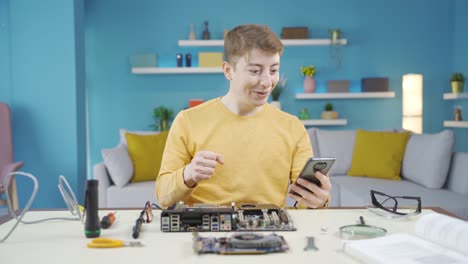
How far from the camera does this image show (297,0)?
571cm

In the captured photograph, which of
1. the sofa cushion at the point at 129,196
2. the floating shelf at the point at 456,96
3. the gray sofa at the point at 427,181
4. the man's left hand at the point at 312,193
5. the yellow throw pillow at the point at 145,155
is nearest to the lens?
the man's left hand at the point at 312,193

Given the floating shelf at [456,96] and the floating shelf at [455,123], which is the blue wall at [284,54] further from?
the floating shelf at [455,123]

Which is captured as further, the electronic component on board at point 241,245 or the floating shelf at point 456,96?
the floating shelf at point 456,96

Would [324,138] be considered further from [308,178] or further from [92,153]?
[308,178]

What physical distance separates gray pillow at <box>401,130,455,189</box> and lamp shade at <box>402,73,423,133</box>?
1.58 meters

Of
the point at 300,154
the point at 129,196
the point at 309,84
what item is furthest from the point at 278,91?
the point at 300,154

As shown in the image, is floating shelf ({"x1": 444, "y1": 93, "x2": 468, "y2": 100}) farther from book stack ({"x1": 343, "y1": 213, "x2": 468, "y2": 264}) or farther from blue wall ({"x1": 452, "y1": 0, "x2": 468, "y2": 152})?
book stack ({"x1": 343, "y1": 213, "x2": 468, "y2": 264})

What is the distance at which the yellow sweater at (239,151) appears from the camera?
168 cm

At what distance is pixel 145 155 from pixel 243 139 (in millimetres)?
2574

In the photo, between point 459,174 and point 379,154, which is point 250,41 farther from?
point 379,154

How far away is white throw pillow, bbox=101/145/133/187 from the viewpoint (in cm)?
394

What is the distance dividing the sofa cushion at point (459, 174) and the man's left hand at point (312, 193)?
2390 millimetres

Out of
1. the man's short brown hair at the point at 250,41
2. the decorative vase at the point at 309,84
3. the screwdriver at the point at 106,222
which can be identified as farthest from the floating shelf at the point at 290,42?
the screwdriver at the point at 106,222

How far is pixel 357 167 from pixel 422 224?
→ 10.6 feet
